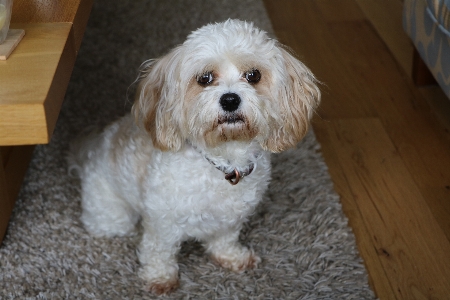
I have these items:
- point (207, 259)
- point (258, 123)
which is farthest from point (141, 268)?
point (258, 123)

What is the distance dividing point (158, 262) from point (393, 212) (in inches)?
28.3

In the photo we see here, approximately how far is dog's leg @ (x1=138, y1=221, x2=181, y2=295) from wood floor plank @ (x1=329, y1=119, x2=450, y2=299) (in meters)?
0.56

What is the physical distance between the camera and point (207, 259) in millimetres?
1656

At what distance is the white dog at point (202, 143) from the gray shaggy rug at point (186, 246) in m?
0.06

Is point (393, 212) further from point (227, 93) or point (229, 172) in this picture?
point (227, 93)

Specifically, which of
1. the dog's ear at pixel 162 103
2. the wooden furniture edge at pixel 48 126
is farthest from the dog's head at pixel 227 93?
the wooden furniture edge at pixel 48 126

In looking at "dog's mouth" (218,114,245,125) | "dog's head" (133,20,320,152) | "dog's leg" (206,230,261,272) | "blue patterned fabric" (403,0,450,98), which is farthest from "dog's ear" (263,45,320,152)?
"blue patterned fabric" (403,0,450,98)

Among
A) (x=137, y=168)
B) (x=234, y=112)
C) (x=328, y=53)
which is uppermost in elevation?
(x=234, y=112)

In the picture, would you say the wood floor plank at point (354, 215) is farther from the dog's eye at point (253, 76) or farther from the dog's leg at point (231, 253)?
the dog's eye at point (253, 76)

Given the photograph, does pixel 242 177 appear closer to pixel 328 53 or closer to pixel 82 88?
pixel 82 88

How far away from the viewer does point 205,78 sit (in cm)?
127

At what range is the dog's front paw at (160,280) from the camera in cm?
153

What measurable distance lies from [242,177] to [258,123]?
201mm

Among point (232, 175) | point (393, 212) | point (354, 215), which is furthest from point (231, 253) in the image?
point (393, 212)
